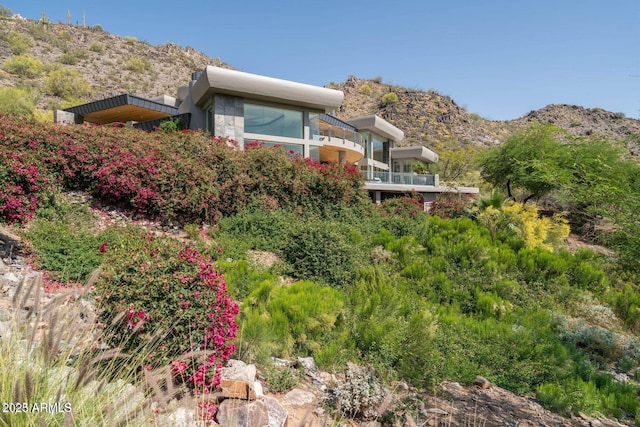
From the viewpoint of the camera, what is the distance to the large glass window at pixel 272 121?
18.0 m

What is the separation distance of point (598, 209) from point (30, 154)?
12480 mm

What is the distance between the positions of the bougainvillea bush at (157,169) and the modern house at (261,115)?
3.97 m

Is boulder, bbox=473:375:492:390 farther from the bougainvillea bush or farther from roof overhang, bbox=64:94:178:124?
roof overhang, bbox=64:94:178:124

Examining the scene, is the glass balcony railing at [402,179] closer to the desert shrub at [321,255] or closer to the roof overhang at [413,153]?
the roof overhang at [413,153]

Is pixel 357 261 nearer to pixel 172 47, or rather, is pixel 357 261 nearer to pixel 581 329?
pixel 581 329

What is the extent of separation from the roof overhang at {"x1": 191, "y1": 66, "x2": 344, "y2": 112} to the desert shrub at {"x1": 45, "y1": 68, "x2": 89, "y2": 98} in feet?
79.5

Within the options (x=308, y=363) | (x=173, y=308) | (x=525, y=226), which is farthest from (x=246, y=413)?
(x=525, y=226)

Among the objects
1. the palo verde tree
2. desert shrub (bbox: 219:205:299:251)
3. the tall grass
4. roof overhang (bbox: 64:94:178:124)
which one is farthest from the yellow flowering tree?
roof overhang (bbox: 64:94:178:124)

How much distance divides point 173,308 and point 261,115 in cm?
1583

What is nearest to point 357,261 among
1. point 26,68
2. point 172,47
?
point 26,68

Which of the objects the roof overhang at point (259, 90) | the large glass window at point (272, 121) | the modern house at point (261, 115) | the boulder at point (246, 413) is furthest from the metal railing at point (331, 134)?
the boulder at point (246, 413)

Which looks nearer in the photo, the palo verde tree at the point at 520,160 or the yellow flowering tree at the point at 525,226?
the yellow flowering tree at the point at 525,226

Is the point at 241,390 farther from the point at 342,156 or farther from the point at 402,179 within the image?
the point at 342,156

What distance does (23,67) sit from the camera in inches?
1416
